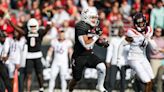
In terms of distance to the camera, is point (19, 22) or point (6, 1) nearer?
point (19, 22)

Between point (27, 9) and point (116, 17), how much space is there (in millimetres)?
3333

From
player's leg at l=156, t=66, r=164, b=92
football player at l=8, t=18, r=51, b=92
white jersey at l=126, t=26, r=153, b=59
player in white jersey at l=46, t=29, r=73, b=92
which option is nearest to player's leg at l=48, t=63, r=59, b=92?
player in white jersey at l=46, t=29, r=73, b=92

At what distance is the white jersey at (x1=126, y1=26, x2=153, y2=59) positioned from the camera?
45.5 ft

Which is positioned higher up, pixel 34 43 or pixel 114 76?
pixel 34 43

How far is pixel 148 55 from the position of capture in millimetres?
16875

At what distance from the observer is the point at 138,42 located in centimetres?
1396

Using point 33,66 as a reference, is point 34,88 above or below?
below

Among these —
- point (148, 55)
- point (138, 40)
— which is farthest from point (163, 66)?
A: point (138, 40)

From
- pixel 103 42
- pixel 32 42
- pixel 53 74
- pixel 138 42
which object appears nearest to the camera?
pixel 103 42

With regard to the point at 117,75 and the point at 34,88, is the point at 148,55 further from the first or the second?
Result: the point at 34,88

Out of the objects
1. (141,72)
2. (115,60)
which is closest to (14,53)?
(115,60)

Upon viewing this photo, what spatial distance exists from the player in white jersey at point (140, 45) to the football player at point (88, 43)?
688 mm

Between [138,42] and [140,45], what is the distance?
9 cm

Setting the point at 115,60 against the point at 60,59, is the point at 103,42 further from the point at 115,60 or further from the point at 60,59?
the point at 60,59
